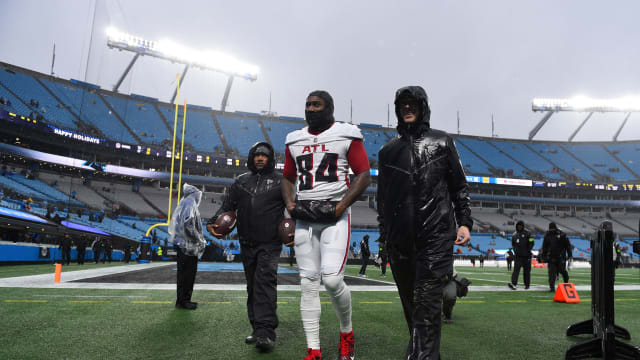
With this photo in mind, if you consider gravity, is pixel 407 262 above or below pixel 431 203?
below

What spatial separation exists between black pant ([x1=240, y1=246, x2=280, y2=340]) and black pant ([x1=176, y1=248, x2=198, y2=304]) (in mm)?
1756

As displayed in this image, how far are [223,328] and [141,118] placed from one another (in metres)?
42.4

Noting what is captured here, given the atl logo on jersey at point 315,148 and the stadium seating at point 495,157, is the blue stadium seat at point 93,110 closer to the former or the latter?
the atl logo on jersey at point 315,148

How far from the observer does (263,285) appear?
138 inches

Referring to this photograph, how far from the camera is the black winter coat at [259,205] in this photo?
144 inches

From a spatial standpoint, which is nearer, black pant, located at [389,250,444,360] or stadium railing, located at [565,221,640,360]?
black pant, located at [389,250,444,360]

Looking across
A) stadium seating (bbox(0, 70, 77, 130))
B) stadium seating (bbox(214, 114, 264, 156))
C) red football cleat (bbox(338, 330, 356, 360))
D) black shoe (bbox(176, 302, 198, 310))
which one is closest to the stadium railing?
red football cleat (bbox(338, 330, 356, 360))

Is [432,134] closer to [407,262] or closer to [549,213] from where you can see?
[407,262]

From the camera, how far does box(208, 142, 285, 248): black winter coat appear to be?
12.0 feet

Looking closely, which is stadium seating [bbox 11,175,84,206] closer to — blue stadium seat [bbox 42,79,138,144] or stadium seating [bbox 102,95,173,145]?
blue stadium seat [bbox 42,79,138,144]

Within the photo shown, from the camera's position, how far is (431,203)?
244 centimetres

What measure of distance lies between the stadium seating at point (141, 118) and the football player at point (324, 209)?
39975 millimetres

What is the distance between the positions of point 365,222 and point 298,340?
38.1 metres

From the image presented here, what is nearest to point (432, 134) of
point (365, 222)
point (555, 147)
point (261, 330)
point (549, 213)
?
point (261, 330)
